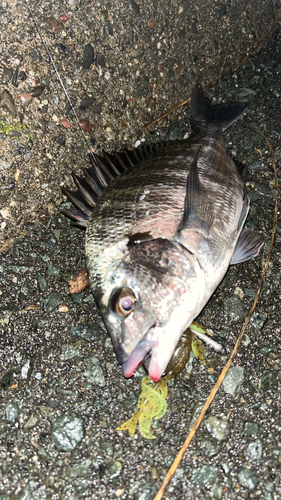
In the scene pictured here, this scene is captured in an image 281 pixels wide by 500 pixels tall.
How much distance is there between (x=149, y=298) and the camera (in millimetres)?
2352

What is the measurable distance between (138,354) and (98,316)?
714 millimetres

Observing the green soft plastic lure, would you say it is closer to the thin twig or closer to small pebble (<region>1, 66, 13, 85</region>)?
the thin twig

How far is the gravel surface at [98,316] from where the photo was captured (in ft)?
7.99

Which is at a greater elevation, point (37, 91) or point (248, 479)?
point (37, 91)

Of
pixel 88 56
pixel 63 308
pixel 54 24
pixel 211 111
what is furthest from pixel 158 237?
pixel 54 24

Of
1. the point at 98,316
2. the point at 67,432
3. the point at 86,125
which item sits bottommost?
the point at 67,432

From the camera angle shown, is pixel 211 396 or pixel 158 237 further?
pixel 211 396

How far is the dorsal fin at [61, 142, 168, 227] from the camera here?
9.37 feet

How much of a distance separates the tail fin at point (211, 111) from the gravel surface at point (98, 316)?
8.2 inches

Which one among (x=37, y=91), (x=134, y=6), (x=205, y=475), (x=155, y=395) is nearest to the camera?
(x=205, y=475)

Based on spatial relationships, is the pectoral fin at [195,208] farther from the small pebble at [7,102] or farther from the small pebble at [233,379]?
the small pebble at [7,102]

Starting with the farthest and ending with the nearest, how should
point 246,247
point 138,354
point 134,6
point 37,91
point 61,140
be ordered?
point 134,6
point 61,140
point 37,91
point 246,247
point 138,354

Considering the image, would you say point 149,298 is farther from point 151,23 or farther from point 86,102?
point 151,23

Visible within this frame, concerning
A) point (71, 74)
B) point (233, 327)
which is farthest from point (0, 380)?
point (71, 74)
